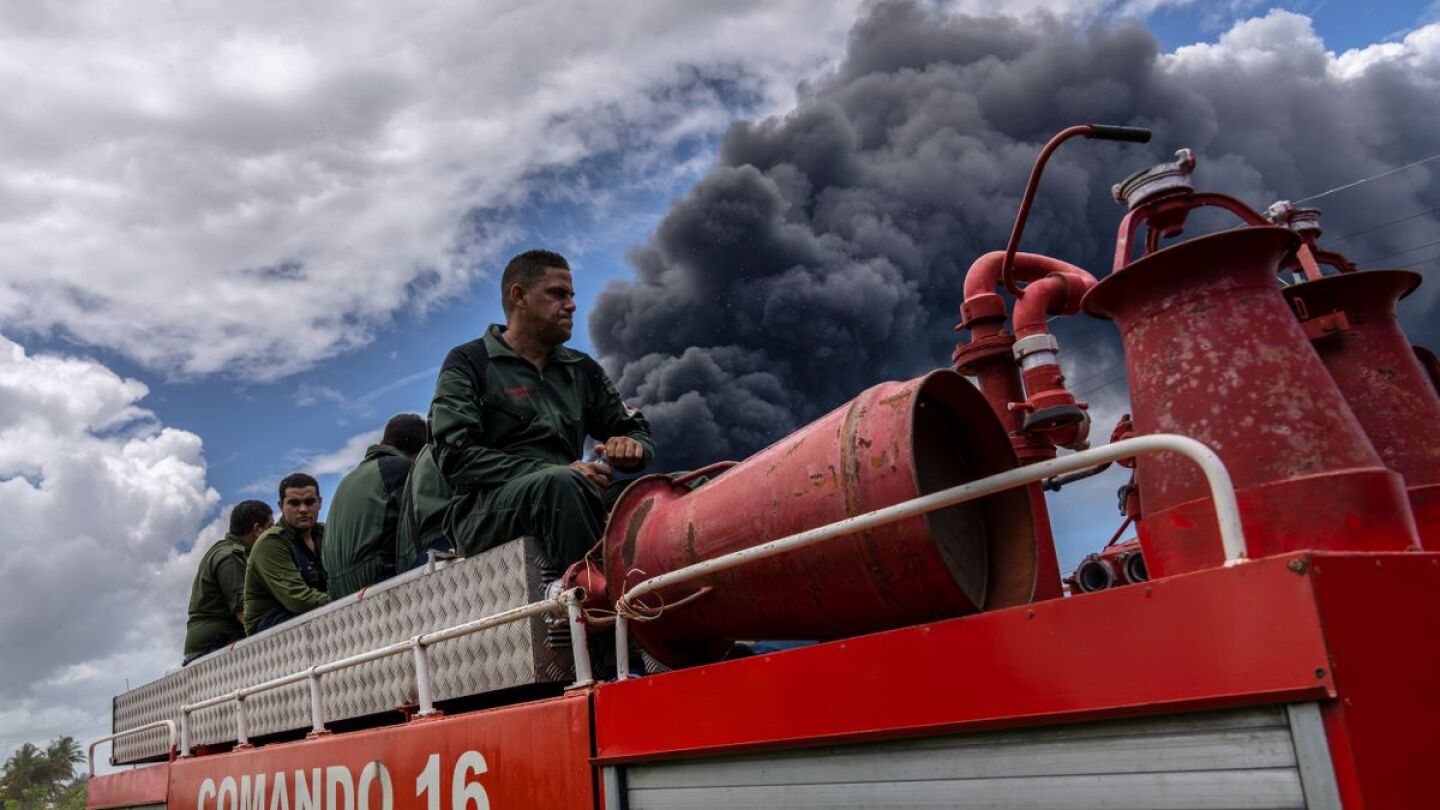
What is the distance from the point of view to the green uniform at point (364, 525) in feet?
18.8

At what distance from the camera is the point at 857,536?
259cm

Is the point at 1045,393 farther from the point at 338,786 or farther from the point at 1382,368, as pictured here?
the point at 338,786

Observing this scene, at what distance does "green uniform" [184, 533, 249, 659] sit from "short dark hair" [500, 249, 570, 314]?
174 inches

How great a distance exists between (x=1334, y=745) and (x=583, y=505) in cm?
251

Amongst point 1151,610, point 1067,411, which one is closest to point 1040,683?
point 1151,610

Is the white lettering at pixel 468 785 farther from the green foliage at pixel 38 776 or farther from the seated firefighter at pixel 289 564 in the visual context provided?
the green foliage at pixel 38 776

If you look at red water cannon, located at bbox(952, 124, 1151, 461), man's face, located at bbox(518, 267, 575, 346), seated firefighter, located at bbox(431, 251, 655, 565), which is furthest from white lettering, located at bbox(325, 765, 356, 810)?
red water cannon, located at bbox(952, 124, 1151, 461)

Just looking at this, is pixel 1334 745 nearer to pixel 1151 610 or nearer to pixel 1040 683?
pixel 1151 610

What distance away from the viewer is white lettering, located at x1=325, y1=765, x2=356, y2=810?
13.2 feet

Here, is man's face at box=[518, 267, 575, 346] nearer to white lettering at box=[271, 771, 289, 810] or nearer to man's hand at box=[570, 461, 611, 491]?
man's hand at box=[570, 461, 611, 491]

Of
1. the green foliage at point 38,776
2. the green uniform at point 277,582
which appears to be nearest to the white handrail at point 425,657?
the green uniform at point 277,582

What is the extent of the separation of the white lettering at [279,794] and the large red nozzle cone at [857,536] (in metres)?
2.32

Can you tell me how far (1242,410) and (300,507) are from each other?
6.15m

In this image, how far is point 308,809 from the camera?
4332 millimetres
